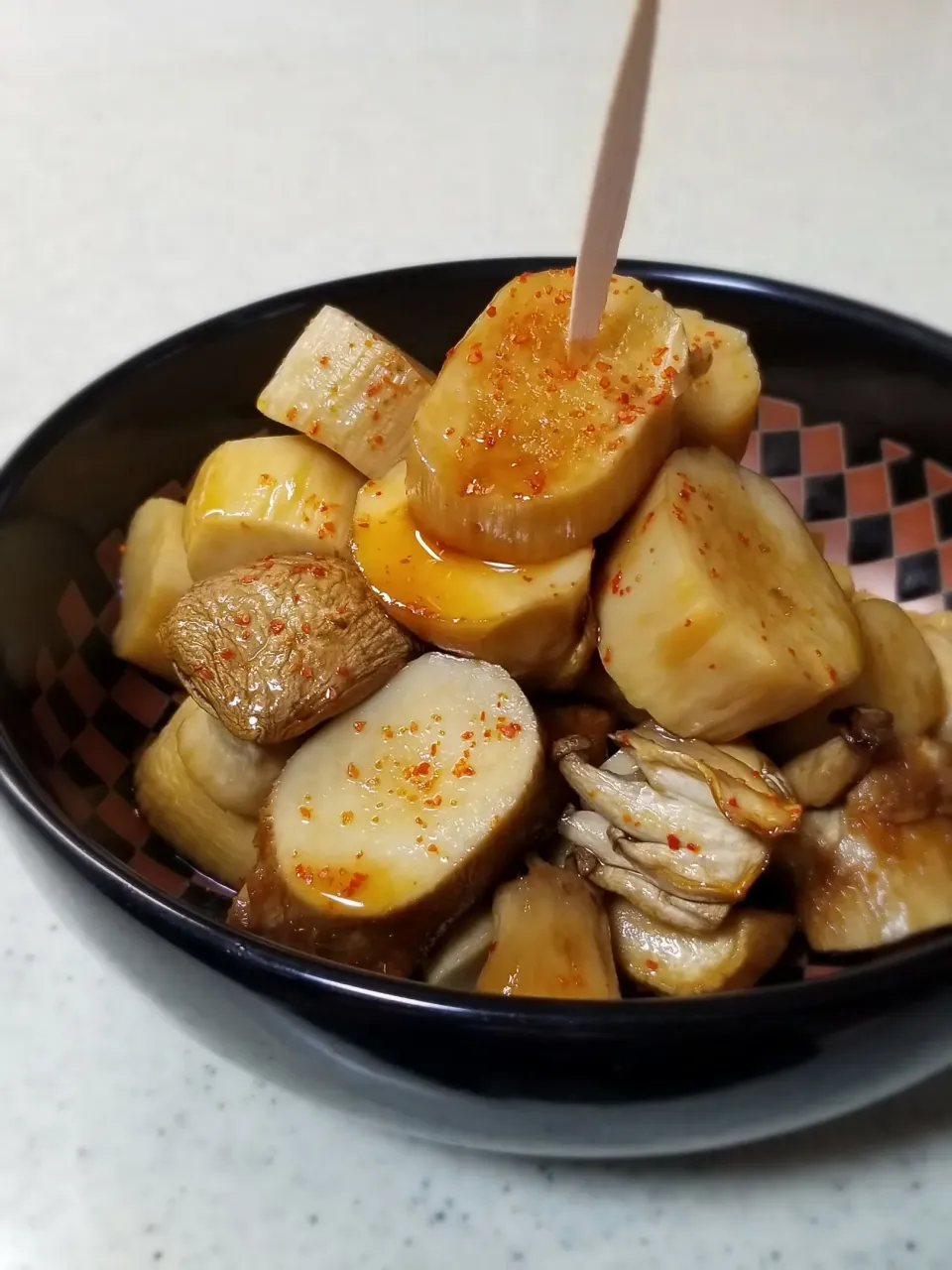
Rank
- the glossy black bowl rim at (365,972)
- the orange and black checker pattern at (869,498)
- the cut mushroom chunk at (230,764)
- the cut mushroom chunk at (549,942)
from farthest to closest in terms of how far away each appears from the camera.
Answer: the orange and black checker pattern at (869,498) < the cut mushroom chunk at (230,764) < the cut mushroom chunk at (549,942) < the glossy black bowl rim at (365,972)

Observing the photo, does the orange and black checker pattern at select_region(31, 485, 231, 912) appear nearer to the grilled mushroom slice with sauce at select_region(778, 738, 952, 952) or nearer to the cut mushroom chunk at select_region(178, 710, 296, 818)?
the cut mushroom chunk at select_region(178, 710, 296, 818)

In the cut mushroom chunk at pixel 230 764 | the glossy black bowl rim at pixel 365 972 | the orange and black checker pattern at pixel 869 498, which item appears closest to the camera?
the glossy black bowl rim at pixel 365 972

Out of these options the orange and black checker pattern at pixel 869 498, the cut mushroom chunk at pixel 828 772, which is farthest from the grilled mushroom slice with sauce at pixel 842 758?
the orange and black checker pattern at pixel 869 498

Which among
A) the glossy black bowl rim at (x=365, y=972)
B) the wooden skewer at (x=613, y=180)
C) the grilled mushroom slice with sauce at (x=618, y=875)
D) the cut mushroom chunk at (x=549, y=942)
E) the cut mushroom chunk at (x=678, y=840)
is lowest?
the cut mushroom chunk at (x=549, y=942)

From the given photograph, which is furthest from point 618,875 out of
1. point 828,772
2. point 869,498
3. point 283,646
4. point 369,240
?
point 369,240

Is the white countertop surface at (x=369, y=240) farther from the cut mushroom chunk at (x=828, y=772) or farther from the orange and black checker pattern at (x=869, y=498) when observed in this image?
the orange and black checker pattern at (x=869, y=498)

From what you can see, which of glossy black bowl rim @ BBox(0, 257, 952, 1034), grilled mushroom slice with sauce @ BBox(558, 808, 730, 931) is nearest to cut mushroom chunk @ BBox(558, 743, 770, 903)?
grilled mushroom slice with sauce @ BBox(558, 808, 730, 931)

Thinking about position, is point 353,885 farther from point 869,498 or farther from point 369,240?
point 369,240

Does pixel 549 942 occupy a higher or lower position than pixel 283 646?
lower
